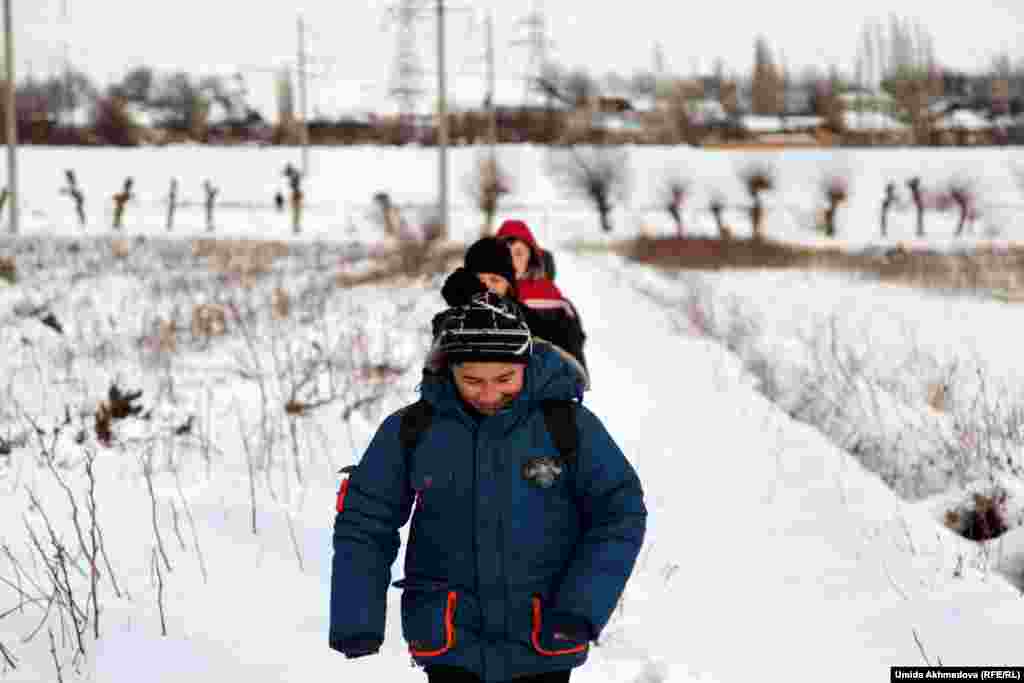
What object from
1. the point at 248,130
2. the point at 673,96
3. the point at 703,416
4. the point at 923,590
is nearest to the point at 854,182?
the point at 673,96

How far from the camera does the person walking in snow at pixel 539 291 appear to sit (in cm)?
557

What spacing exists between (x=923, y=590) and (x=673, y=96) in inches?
2875

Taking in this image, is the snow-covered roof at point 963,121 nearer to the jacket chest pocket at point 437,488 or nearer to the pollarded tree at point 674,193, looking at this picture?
the pollarded tree at point 674,193

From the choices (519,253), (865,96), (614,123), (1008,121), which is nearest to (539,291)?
(519,253)

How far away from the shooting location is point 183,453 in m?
5.63

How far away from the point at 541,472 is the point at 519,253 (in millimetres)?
3290

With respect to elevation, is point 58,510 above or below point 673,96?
below

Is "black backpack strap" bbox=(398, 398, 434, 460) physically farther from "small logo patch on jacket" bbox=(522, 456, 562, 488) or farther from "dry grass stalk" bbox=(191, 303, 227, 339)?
"dry grass stalk" bbox=(191, 303, 227, 339)

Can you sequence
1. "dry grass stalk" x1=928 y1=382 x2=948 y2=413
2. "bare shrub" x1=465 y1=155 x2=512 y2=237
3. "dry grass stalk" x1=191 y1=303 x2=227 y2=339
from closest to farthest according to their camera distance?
"dry grass stalk" x1=928 y1=382 x2=948 y2=413, "dry grass stalk" x1=191 y1=303 x2=227 y2=339, "bare shrub" x1=465 y1=155 x2=512 y2=237

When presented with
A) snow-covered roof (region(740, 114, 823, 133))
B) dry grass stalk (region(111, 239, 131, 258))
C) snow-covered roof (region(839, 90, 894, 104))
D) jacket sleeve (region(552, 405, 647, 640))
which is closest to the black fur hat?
jacket sleeve (region(552, 405, 647, 640))

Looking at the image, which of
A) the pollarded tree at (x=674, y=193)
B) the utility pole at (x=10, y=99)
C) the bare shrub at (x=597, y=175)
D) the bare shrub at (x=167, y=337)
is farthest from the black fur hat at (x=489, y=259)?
the bare shrub at (x=597, y=175)

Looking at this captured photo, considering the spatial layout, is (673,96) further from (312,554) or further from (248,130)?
(312,554)

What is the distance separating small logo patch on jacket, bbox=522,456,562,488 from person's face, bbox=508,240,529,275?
320 centimetres

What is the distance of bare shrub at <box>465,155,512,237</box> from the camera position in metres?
41.4
